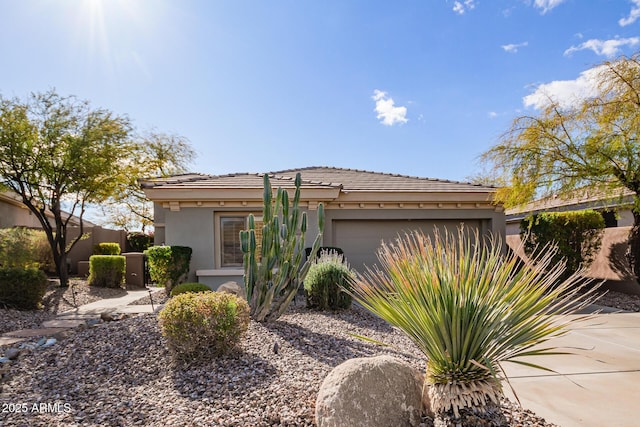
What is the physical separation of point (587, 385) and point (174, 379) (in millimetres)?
4348

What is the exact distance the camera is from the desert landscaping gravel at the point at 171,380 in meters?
3.24

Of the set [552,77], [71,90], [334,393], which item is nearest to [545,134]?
[552,77]

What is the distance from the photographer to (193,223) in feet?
35.7

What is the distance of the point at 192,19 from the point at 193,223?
5.14 meters

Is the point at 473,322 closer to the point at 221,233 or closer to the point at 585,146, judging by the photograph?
the point at 585,146

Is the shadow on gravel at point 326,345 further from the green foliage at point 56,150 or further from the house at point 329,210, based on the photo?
the green foliage at point 56,150

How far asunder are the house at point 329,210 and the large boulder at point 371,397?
740 cm

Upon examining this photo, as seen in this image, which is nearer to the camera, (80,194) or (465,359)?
(465,359)

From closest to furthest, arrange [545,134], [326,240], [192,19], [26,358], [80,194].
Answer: [26,358] → [192,19] → [545,134] → [326,240] → [80,194]

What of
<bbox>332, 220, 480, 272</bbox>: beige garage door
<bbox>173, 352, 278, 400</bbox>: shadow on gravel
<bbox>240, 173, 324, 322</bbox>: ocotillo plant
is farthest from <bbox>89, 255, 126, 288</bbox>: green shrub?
<bbox>173, 352, 278, 400</bbox>: shadow on gravel

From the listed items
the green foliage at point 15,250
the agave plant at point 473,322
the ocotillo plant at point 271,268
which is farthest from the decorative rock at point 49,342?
the green foliage at point 15,250

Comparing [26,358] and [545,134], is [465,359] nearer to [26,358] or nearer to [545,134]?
[26,358]

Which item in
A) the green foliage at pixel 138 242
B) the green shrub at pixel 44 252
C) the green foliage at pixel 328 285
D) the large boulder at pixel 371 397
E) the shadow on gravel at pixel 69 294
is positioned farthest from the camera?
Answer: the green foliage at pixel 138 242

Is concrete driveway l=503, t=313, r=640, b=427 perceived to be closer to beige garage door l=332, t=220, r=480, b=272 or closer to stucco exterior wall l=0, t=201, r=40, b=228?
beige garage door l=332, t=220, r=480, b=272
